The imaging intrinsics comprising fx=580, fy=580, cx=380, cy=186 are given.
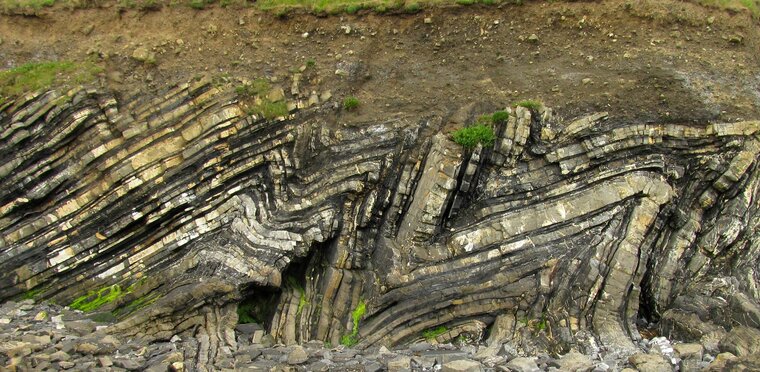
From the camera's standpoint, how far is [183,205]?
14102 millimetres

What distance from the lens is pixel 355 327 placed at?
14.1 m

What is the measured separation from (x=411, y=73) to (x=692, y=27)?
7628 mm

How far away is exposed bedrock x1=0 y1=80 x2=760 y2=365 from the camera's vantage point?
13383 millimetres

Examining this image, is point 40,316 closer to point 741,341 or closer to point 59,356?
point 59,356

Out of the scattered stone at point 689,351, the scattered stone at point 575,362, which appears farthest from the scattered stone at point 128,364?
the scattered stone at point 689,351

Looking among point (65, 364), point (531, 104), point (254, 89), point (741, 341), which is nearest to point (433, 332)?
point (531, 104)

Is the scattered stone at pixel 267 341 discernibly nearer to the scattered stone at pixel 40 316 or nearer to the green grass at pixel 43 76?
the scattered stone at pixel 40 316

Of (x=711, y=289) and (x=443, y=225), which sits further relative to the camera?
(x=443, y=225)

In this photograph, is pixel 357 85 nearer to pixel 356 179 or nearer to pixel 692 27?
pixel 356 179

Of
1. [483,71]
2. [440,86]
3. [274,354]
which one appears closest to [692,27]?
[483,71]

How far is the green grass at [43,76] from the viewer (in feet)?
48.0

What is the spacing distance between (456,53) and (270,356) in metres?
9.32

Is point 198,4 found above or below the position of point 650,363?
above

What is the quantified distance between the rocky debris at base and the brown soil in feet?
19.1
